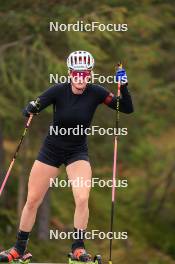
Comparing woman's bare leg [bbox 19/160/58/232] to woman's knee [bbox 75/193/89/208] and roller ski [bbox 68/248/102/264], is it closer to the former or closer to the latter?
woman's knee [bbox 75/193/89/208]

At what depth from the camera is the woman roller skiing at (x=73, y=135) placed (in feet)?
28.9

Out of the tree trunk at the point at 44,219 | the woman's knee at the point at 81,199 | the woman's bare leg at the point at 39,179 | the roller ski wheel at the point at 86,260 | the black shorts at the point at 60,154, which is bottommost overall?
the roller ski wheel at the point at 86,260

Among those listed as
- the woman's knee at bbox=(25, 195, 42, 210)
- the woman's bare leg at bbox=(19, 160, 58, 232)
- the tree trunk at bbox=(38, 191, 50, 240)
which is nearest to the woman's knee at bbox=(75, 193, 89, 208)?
the woman's bare leg at bbox=(19, 160, 58, 232)

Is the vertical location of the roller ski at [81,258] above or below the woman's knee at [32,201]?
below

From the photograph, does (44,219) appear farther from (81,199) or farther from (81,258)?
(81,199)

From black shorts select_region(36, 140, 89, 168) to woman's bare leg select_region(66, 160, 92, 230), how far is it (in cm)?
9

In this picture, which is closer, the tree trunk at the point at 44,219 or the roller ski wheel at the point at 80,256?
the roller ski wheel at the point at 80,256

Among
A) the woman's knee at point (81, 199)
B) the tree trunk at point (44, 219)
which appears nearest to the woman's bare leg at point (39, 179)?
the woman's knee at point (81, 199)

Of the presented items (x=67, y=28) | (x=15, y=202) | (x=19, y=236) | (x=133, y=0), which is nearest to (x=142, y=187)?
(x=15, y=202)

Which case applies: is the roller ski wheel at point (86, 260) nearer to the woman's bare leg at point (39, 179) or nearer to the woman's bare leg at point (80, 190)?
the woman's bare leg at point (80, 190)

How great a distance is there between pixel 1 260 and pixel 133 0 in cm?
1101

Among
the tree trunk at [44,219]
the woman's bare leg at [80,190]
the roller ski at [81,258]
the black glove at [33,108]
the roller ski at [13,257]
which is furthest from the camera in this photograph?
the tree trunk at [44,219]

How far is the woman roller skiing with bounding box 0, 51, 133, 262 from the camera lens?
8.82m

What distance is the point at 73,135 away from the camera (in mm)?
8828
